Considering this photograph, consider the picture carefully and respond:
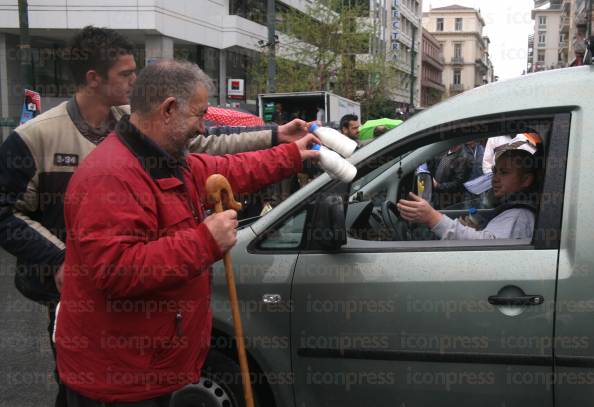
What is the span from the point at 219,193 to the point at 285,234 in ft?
2.62

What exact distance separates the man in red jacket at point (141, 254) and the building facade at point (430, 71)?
83899 mm

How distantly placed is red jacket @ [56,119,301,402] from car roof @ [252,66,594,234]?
90 centimetres

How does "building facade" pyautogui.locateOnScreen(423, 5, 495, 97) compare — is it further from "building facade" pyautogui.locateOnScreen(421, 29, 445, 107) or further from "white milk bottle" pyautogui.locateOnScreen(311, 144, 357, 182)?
"white milk bottle" pyautogui.locateOnScreen(311, 144, 357, 182)

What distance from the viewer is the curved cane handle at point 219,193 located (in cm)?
200

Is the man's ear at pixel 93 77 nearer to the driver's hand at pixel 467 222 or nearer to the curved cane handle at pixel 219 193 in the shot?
the curved cane handle at pixel 219 193

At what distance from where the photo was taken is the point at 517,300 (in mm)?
2355

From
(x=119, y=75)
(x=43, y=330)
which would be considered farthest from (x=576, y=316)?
(x=43, y=330)

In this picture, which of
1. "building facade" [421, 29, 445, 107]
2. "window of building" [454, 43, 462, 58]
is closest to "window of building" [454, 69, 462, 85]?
"window of building" [454, 43, 462, 58]

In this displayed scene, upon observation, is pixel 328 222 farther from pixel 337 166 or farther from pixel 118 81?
pixel 118 81

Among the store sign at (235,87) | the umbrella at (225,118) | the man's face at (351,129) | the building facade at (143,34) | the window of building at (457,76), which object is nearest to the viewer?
the man's face at (351,129)

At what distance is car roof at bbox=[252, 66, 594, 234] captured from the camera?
2.46m

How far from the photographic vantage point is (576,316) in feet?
7.59

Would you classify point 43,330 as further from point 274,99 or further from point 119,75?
point 274,99

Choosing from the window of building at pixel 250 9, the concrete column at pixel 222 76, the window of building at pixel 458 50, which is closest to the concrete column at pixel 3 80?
the concrete column at pixel 222 76
